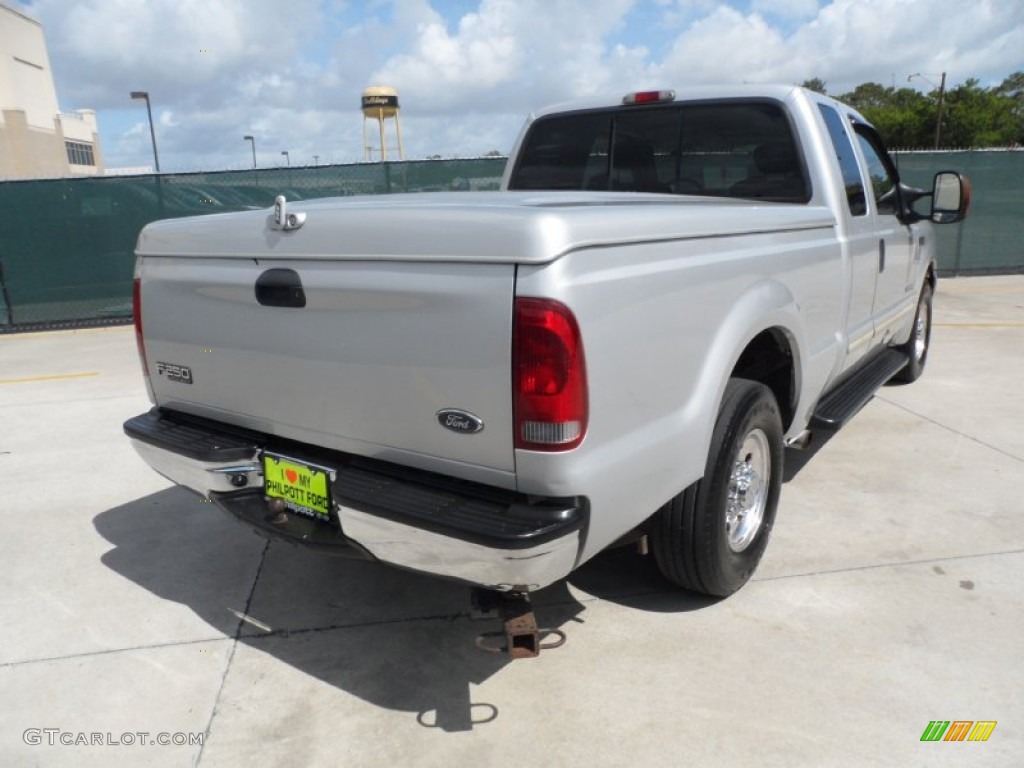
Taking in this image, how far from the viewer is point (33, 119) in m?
59.6

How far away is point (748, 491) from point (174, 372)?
2315 millimetres

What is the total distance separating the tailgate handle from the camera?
2.50m

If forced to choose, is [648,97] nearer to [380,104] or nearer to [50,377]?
[50,377]

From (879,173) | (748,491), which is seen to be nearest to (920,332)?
(879,173)

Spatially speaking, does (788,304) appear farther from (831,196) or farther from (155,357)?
(155,357)

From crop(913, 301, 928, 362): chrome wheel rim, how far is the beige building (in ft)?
175

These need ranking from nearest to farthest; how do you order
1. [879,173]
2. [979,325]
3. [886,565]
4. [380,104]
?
[886,565], [879,173], [979,325], [380,104]

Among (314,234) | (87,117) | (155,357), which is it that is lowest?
(155,357)

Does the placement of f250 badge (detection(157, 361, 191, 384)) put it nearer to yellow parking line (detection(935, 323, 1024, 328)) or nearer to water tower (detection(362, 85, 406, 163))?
yellow parking line (detection(935, 323, 1024, 328))

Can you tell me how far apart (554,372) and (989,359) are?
6810mm

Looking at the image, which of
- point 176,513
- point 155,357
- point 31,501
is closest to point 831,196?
point 155,357

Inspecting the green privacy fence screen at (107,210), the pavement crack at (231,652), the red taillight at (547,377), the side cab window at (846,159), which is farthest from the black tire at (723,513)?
the green privacy fence screen at (107,210)

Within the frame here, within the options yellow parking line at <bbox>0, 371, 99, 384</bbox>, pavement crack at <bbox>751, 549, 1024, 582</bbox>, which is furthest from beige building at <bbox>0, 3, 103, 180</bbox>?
pavement crack at <bbox>751, 549, 1024, 582</bbox>

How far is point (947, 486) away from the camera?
14.3 feet
